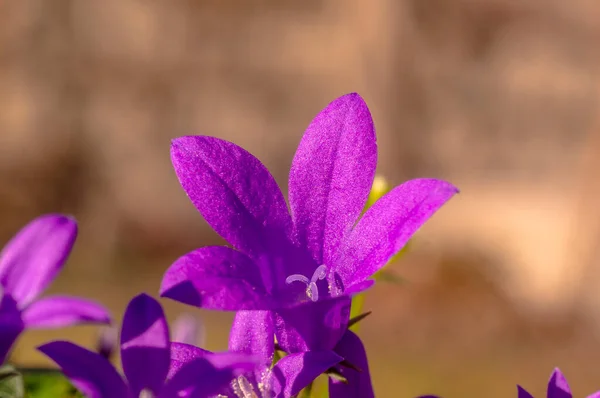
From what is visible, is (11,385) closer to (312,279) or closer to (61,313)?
(61,313)

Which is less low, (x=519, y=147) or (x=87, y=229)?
(x=519, y=147)

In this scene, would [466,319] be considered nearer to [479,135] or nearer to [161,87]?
[479,135]

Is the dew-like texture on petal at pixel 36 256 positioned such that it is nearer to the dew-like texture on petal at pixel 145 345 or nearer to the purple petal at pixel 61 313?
the purple petal at pixel 61 313

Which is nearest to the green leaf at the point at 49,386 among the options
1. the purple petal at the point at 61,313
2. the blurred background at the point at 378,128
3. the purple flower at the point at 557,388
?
the purple petal at the point at 61,313

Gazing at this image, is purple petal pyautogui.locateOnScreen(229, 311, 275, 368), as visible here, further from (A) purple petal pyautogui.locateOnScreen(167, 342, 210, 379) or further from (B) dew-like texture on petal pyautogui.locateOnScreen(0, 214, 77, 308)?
(B) dew-like texture on petal pyautogui.locateOnScreen(0, 214, 77, 308)

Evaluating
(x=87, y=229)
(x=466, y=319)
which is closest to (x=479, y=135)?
(x=466, y=319)

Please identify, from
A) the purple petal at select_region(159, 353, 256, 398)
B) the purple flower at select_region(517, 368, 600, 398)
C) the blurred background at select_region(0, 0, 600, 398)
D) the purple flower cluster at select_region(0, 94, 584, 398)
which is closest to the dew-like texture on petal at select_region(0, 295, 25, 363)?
the purple flower cluster at select_region(0, 94, 584, 398)
